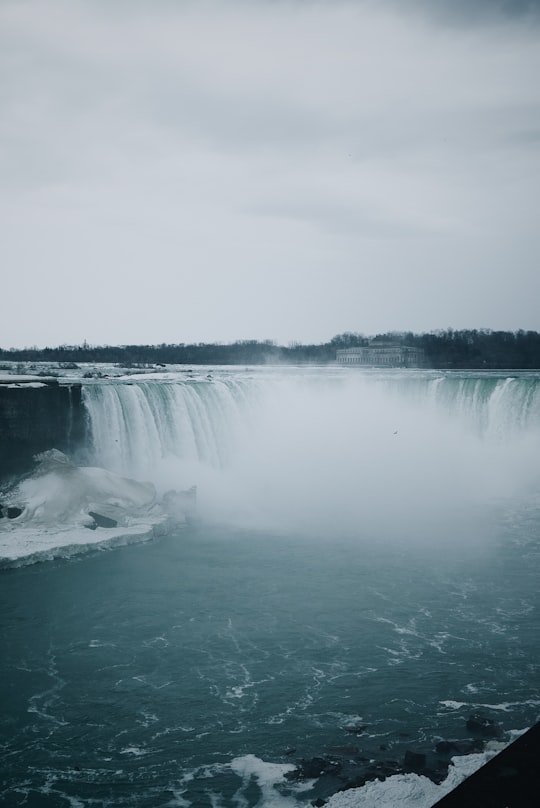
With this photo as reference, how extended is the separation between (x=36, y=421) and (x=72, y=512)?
4.76 metres

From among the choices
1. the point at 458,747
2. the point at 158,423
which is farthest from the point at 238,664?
the point at 158,423

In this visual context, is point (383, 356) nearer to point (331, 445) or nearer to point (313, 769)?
point (331, 445)

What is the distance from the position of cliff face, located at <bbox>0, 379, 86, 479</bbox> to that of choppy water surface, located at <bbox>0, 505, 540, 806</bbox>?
6.56 meters

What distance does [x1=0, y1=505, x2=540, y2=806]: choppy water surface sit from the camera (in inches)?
310

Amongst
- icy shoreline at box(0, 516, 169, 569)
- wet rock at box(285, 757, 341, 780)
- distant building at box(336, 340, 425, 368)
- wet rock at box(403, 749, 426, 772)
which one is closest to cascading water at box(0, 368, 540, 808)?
wet rock at box(285, 757, 341, 780)

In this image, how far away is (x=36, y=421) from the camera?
848 inches

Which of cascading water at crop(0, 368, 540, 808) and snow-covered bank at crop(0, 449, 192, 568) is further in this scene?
snow-covered bank at crop(0, 449, 192, 568)

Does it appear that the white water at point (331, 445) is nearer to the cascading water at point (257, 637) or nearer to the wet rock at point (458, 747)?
the cascading water at point (257, 637)

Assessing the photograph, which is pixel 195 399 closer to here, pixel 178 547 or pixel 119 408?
pixel 119 408

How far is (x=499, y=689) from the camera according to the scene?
9414 millimetres

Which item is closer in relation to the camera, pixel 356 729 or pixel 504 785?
pixel 504 785

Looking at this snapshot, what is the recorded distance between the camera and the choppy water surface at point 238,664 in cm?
787

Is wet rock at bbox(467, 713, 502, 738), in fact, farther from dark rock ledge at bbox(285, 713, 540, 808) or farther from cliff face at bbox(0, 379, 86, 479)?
cliff face at bbox(0, 379, 86, 479)

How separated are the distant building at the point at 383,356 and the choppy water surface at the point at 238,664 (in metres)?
68.8
